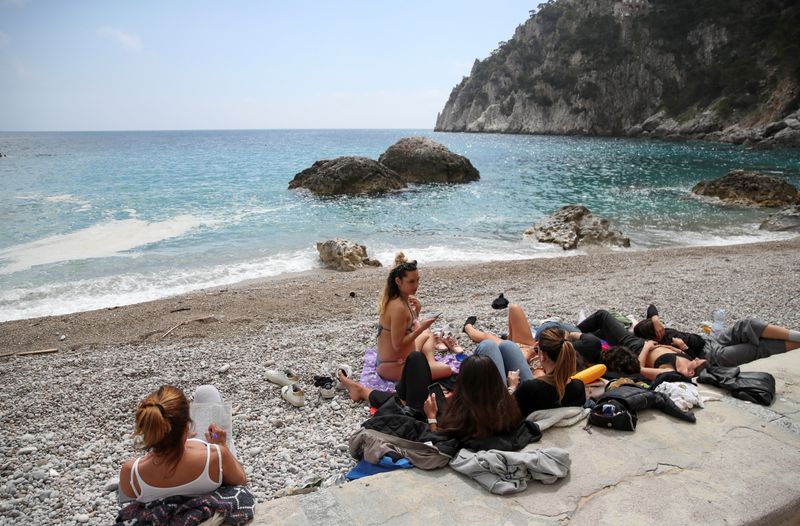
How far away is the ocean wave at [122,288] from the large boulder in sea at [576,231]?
26.2ft

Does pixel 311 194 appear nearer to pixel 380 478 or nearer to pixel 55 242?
pixel 55 242

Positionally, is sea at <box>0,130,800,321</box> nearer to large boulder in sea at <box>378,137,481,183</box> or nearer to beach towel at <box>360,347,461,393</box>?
large boulder in sea at <box>378,137,481,183</box>

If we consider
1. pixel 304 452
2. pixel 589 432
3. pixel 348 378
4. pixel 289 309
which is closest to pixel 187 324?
pixel 289 309

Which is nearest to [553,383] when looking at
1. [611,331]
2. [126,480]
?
[611,331]

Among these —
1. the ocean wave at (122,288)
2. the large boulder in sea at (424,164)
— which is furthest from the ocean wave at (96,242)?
the large boulder in sea at (424,164)

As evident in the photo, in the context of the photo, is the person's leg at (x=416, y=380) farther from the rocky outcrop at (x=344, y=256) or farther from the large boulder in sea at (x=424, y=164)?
the large boulder in sea at (x=424, y=164)

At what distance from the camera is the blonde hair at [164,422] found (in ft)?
10.4

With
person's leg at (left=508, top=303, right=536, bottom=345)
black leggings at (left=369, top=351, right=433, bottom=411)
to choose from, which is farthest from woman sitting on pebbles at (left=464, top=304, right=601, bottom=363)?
black leggings at (left=369, top=351, right=433, bottom=411)

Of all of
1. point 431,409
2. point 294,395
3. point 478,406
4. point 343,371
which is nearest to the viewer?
point 478,406

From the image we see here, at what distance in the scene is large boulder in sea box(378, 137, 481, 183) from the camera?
34531 millimetres

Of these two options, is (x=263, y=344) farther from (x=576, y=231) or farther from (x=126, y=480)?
(x=576, y=231)

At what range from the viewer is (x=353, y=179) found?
2966 centimetres

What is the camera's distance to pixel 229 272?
47.6 feet

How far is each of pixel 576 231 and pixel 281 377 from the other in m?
13.7
